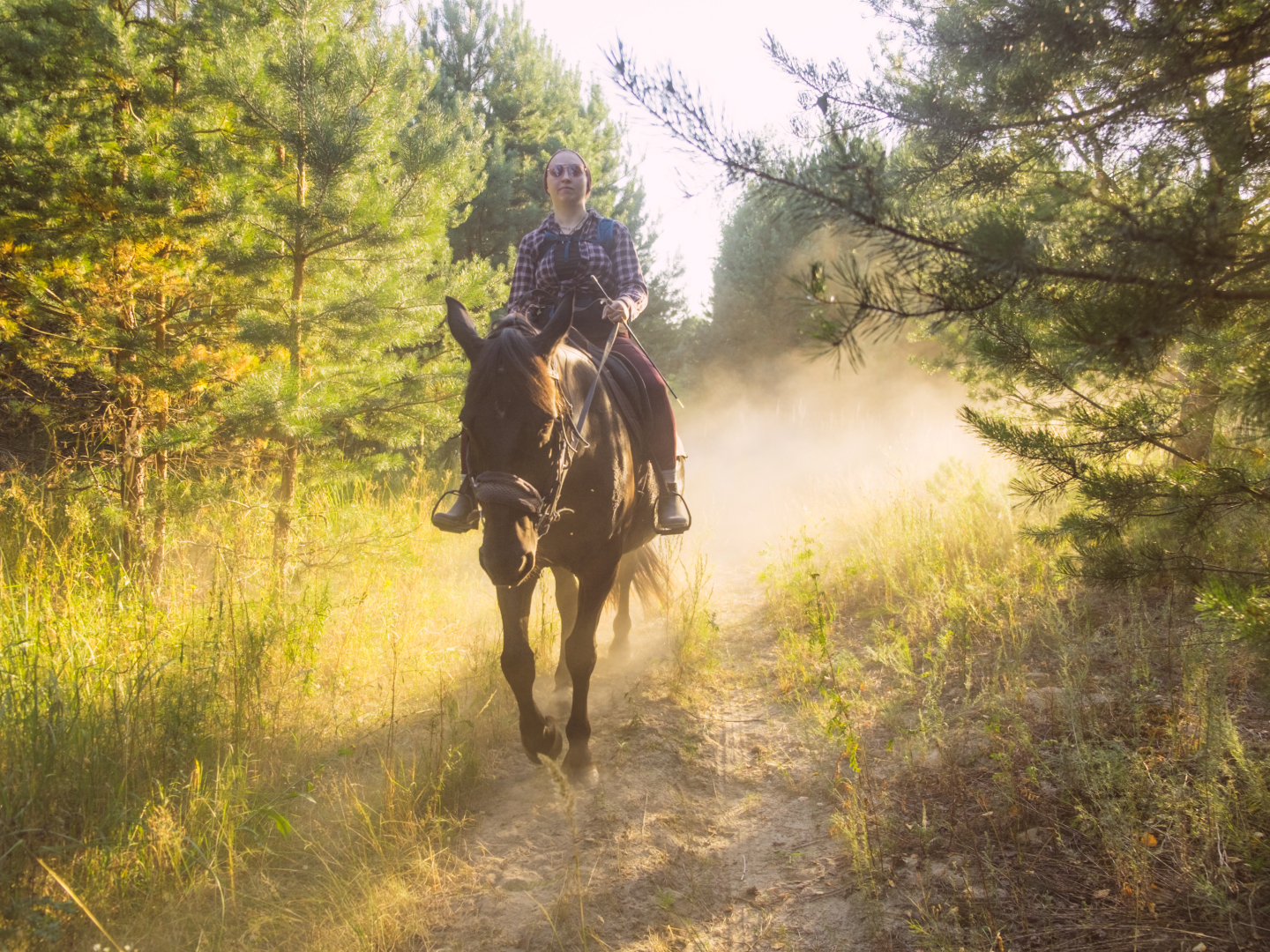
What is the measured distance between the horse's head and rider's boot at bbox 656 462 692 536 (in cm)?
182

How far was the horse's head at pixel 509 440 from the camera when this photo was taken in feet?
9.37

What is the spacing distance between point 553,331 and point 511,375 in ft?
1.20

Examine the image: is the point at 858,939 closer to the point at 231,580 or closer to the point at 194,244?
the point at 231,580

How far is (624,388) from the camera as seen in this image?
4.55 m

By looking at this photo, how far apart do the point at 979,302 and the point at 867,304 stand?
0.35 metres

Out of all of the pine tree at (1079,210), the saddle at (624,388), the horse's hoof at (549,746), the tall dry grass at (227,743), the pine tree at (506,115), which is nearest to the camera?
the pine tree at (1079,210)

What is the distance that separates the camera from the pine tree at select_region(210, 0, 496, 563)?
4.86 meters

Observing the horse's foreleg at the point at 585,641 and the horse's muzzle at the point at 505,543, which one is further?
the horse's foreleg at the point at 585,641

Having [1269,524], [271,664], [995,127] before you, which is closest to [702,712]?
[271,664]

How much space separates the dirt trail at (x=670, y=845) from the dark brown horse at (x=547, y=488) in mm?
376

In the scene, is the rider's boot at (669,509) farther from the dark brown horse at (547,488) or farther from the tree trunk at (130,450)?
the tree trunk at (130,450)

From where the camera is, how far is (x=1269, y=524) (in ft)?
9.83

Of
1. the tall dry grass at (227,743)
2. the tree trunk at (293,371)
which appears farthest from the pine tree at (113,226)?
the tall dry grass at (227,743)

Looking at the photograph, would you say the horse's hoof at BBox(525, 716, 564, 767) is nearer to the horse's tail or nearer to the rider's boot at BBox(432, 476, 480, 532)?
the rider's boot at BBox(432, 476, 480, 532)
